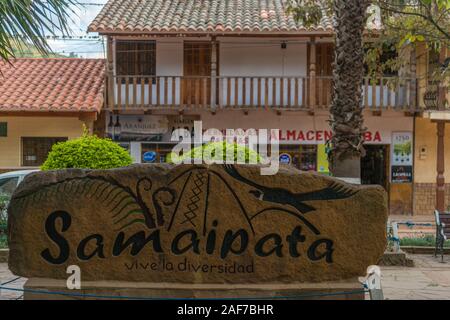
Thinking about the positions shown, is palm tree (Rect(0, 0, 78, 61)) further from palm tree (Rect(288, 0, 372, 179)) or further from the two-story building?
the two-story building

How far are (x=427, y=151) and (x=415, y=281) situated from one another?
33.7 feet

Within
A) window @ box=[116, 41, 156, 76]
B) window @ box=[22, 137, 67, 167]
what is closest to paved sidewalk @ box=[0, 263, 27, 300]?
window @ box=[22, 137, 67, 167]

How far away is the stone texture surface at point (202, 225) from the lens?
6.36 meters

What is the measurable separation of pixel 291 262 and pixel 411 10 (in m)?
8.50

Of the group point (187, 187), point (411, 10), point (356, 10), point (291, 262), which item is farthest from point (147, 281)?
point (411, 10)

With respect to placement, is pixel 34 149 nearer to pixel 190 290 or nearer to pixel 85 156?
pixel 85 156

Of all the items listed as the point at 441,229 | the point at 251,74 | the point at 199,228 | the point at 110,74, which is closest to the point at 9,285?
the point at 199,228

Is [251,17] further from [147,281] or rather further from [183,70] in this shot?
[147,281]

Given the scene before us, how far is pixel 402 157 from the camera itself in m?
19.2

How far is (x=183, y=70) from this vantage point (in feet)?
63.5

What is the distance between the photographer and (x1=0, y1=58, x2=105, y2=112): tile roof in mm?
17969

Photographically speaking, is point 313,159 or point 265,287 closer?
point 265,287

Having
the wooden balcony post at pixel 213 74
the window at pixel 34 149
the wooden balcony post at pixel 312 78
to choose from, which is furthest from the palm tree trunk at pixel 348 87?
the window at pixel 34 149

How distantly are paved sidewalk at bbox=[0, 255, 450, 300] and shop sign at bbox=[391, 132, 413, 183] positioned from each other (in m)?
7.23
